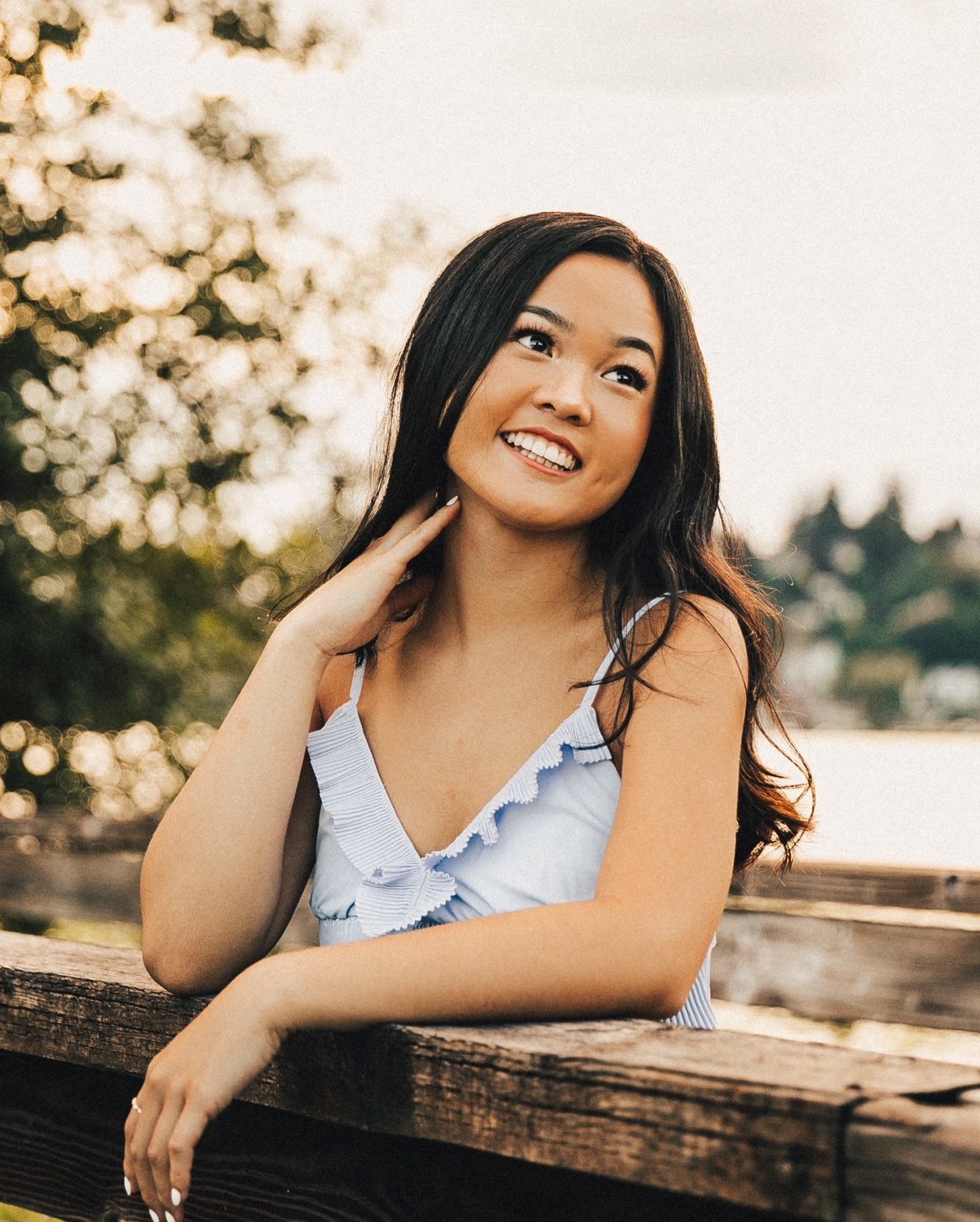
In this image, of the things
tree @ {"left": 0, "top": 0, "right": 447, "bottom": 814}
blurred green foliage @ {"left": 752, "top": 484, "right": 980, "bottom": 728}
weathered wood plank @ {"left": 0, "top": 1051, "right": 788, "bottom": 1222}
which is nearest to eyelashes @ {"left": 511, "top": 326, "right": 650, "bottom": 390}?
weathered wood plank @ {"left": 0, "top": 1051, "right": 788, "bottom": 1222}

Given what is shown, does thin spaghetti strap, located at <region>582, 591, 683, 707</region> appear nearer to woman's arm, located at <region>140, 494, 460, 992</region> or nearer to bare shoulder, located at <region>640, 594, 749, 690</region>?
bare shoulder, located at <region>640, 594, 749, 690</region>

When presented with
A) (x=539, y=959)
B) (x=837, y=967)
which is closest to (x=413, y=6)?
(x=837, y=967)

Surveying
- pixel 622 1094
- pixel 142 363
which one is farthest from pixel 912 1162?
pixel 142 363

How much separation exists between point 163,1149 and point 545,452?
93 centimetres

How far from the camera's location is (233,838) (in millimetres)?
1677

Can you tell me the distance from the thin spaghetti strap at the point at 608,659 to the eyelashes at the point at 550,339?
0.28 meters

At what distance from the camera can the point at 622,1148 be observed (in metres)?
1.04

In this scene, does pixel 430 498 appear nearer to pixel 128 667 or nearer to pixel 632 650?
pixel 632 650

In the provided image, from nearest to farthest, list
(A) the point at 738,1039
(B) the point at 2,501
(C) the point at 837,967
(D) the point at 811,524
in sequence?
(A) the point at 738,1039 → (C) the point at 837,967 → (B) the point at 2,501 → (D) the point at 811,524

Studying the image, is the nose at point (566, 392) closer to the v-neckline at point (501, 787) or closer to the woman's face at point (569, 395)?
the woman's face at point (569, 395)

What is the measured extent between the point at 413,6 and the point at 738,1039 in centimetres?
650

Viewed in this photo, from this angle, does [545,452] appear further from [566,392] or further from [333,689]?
[333,689]

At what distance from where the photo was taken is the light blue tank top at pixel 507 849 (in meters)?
1.68

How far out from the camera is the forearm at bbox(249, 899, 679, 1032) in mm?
1282
